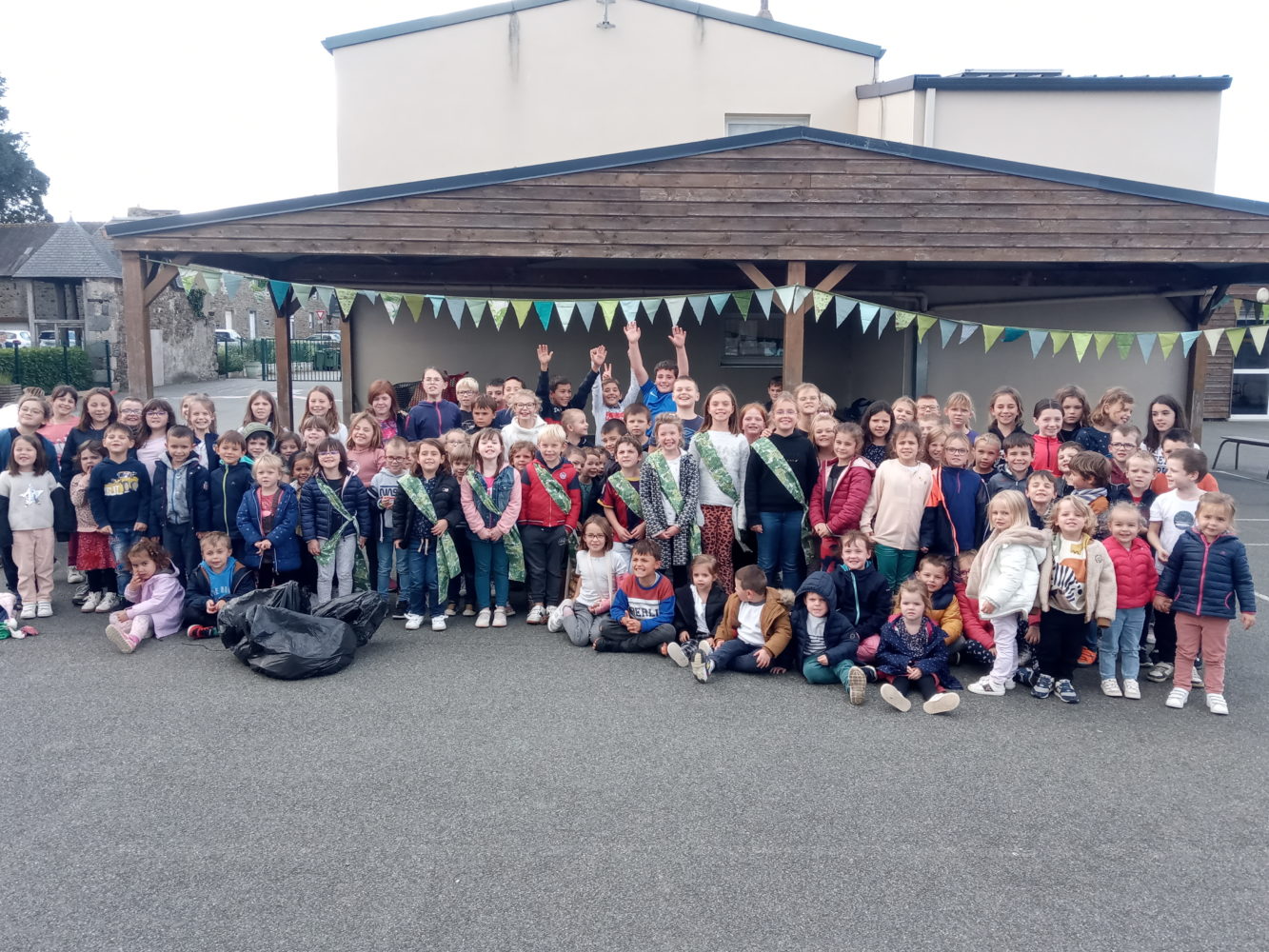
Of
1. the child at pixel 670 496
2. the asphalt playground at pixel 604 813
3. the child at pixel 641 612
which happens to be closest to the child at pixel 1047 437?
the asphalt playground at pixel 604 813

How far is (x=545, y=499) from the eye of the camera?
6.67 m

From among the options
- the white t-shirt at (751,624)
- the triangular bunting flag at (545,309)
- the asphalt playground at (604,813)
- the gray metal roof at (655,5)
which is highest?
the gray metal roof at (655,5)

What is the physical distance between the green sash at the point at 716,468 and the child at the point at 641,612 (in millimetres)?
671

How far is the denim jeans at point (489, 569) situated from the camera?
6695 millimetres

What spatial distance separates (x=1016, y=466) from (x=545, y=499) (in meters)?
3.04

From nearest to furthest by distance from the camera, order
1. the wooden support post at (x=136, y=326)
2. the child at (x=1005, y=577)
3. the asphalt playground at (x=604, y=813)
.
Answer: the asphalt playground at (x=604, y=813), the child at (x=1005, y=577), the wooden support post at (x=136, y=326)

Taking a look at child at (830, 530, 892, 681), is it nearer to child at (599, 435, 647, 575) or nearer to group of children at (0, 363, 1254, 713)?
group of children at (0, 363, 1254, 713)

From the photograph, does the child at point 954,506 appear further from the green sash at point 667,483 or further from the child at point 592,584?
the child at point 592,584

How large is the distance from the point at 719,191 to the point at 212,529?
5.59 meters

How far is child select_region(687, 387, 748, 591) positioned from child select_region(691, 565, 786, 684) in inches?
26.3

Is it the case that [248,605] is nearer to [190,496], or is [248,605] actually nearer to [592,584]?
[190,496]

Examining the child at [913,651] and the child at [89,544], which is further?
the child at [89,544]

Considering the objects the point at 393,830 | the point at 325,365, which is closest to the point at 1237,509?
the point at 393,830

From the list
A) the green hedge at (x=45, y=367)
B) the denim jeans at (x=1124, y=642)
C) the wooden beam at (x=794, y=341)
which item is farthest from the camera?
the green hedge at (x=45, y=367)
